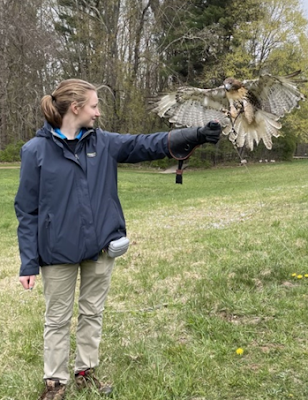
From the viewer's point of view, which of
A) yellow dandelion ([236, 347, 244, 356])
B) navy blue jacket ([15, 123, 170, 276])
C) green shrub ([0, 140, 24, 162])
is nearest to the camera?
navy blue jacket ([15, 123, 170, 276])

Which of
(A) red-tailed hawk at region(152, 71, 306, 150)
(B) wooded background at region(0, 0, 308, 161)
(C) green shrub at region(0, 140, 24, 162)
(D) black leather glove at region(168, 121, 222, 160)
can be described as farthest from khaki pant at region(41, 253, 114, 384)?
(C) green shrub at region(0, 140, 24, 162)

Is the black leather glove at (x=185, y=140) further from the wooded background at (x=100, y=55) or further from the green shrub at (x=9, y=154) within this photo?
the green shrub at (x=9, y=154)

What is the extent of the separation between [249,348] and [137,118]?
3067 centimetres

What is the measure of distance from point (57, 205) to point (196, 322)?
1796 mm

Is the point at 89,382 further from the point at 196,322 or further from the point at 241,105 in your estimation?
the point at 241,105

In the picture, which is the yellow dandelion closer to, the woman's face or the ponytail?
the woman's face

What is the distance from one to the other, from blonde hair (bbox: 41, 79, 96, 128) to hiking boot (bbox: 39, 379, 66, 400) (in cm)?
162

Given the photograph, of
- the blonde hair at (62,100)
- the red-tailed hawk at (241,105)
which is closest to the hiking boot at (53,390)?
the blonde hair at (62,100)

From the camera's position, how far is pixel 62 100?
259 cm

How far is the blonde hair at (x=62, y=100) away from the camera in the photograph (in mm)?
2568

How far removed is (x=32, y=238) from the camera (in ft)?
8.30

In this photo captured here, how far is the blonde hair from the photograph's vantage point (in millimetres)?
2568

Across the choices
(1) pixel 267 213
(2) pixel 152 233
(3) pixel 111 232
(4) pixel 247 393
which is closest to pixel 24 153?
(3) pixel 111 232

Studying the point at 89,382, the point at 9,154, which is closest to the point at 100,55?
the point at 9,154
